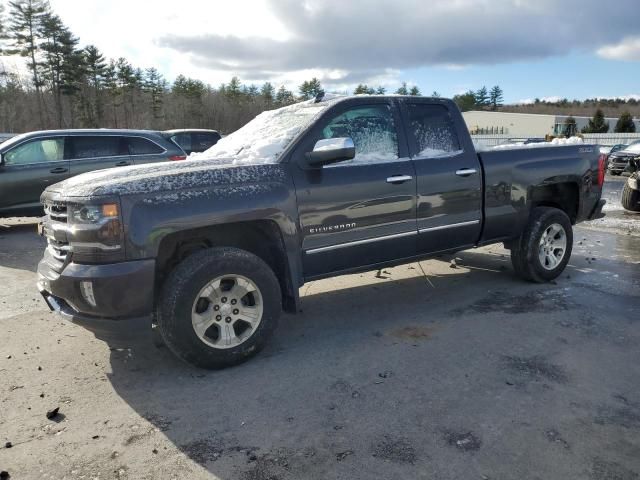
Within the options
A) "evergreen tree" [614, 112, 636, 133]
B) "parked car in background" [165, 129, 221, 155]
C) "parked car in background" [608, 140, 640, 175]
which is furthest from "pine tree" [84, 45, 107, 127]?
"evergreen tree" [614, 112, 636, 133]

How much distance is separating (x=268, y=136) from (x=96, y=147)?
6.27 metres

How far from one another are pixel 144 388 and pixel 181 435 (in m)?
0.73

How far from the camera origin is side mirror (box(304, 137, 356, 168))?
390 cm

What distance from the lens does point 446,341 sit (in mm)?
4301

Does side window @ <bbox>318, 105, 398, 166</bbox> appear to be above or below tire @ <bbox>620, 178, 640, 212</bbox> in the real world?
above

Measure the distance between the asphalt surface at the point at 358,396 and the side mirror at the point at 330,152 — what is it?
150 cm

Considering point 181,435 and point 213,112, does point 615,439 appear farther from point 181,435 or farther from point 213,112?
point 213,112

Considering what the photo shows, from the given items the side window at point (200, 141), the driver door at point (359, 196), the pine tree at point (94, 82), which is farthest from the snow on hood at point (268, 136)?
the pine tree at point (94, 82)

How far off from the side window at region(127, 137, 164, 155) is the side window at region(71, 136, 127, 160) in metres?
0.16

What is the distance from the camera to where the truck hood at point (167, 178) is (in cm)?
344

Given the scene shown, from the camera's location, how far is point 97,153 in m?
9.60

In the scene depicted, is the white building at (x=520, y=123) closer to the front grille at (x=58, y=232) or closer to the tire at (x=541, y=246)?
the tire at (x=541, y=246)

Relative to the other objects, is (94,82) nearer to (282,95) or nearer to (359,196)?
(282,95)

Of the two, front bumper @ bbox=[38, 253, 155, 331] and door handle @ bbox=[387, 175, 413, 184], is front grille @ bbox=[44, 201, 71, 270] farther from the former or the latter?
door handle @ bbox=[387, 175, 413, 184]
